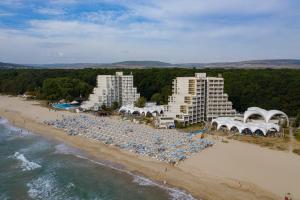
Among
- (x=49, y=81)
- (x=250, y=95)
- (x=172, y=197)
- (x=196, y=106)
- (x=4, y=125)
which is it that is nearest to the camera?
(x=172, y=197)

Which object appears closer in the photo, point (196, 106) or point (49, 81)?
point (196, 106)

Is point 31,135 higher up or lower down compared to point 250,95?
lower down

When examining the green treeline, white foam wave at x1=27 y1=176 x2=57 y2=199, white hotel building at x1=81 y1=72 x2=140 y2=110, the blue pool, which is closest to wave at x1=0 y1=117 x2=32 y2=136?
the blue pool

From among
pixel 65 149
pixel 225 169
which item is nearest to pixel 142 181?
pixel 225 169

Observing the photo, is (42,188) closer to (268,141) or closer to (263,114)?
(268,141)

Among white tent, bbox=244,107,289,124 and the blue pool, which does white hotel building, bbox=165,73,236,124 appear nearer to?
white tent, bbox=244,107,289,124

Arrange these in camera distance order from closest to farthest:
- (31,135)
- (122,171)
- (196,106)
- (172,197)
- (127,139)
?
(172,197), (122,171), (127,139), (31,135), (196,106)

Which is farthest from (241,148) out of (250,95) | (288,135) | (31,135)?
(31,135)

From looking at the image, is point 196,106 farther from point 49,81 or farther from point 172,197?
point 49,81
